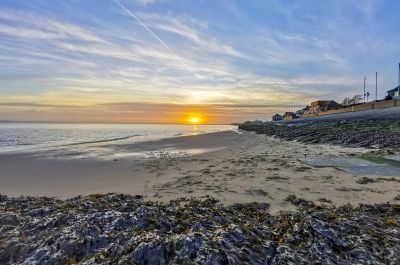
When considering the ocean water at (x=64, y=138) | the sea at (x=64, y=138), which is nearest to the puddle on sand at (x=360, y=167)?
the sea at (x=64, y=138)

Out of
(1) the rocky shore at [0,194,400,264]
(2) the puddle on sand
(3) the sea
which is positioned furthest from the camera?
(3) the sea

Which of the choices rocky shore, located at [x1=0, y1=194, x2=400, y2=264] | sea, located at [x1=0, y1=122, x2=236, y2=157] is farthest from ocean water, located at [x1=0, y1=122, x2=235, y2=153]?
rocky shore, located at [x1=0, y1=194, x2=400, y2=264]

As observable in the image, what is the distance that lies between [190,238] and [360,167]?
8.17 meters

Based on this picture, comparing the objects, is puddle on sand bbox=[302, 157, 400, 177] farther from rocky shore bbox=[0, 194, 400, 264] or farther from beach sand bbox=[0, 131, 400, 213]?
rocky shore bbox=[0, 194, 400, 264]

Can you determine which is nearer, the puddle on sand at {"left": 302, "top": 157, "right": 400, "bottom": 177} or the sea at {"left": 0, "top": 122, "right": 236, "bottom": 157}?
the puddle on sand at {"left": 302, "top": 157, "right": 400, "bottom": 177}

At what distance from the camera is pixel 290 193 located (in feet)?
22.2

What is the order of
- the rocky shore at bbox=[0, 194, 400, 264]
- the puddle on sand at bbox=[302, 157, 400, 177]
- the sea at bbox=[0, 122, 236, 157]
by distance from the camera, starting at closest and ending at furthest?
1. the rocky shore at bbox=[0, 194, 400, 264]
2. the puddle on sand at bbox=[302, 157, 400, 177]
3. the sea at bbox=[0, 122, 236, 157]

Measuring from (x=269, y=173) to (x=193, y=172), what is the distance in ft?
8.14

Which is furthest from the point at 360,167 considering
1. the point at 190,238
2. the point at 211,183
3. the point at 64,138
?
the point at 64,138

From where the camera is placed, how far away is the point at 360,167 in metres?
9.59

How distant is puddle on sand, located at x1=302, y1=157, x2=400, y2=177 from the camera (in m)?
8.67

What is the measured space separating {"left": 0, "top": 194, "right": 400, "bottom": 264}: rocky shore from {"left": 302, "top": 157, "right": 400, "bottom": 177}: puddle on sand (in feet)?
16.6

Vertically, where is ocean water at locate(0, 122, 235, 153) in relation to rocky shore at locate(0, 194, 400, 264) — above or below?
below

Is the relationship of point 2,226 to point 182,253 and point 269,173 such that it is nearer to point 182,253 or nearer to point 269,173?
point 182,253
